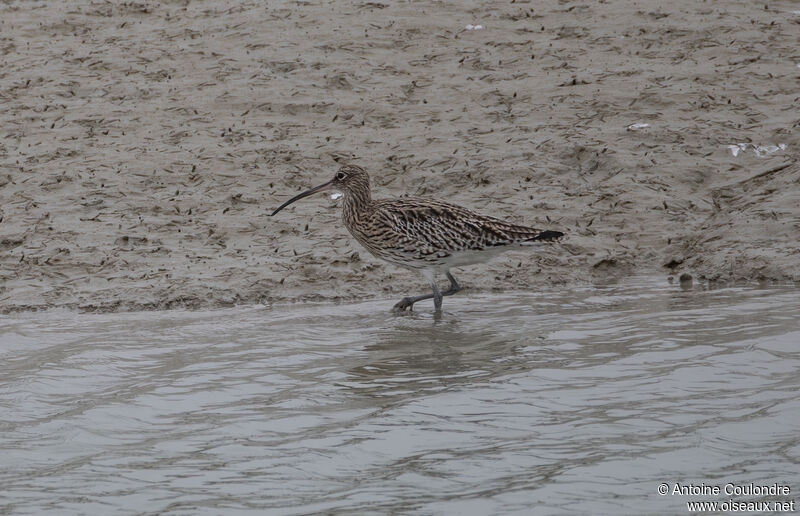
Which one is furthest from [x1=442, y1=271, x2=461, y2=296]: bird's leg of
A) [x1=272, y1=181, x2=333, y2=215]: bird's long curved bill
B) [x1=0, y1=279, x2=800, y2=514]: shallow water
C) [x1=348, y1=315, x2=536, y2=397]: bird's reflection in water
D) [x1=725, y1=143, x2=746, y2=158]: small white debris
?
[x1=725, y1=143, x2=746, y2=158]: small white debris

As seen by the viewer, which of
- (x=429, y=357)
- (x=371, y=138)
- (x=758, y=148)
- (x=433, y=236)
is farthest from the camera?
(x=371, y=138)

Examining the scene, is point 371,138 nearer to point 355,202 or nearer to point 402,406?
point 355,202

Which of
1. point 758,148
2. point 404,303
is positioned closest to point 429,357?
point 404,303

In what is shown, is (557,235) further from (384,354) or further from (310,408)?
(310,408)

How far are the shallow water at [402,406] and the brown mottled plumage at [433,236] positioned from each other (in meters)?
0.47

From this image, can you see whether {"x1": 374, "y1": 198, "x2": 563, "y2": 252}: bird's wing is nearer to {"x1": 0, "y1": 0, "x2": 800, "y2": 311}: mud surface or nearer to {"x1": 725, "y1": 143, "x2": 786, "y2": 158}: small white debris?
{"x1": 0, "y1": 0, "x2": 800, "y2": 311}: mud surface

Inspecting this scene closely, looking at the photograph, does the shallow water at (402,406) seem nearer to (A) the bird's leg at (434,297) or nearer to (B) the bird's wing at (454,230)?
(A) the bird's leg at (434,297)

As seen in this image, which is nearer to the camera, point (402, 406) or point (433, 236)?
point (402, 406)

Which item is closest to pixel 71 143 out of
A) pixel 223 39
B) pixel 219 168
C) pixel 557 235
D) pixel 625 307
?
pixel 219 168

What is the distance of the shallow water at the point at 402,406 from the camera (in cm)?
553

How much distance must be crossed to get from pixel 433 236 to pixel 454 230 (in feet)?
0.63

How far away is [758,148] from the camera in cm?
1213

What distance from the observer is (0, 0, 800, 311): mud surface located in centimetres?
1055

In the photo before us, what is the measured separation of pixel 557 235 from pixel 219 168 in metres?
3.86
